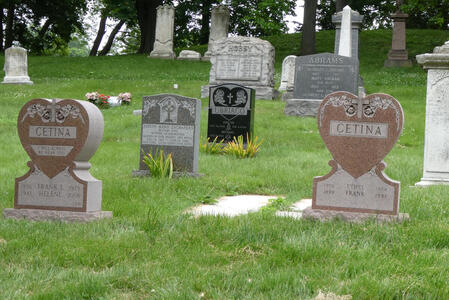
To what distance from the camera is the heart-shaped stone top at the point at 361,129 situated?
5.88 meters

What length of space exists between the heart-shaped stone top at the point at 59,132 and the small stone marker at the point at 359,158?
2.25 meters

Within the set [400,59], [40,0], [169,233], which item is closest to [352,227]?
[169,233]

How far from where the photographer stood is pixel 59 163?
20.2ft

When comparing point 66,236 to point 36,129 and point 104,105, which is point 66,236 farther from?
point 104,105

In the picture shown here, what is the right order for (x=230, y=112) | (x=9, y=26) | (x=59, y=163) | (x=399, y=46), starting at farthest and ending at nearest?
(x=9, y=26) < (x=399, y=46) < (x=230, y=112) < (x=59, y=163)

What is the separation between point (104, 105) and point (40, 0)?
24.3 metres

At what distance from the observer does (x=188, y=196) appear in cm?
755

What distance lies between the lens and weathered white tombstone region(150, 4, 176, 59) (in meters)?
31.2

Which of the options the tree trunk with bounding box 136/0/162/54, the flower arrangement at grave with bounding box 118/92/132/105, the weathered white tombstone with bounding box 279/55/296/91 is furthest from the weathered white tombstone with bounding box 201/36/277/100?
the tree trunk with bounding box 136/0/162/54

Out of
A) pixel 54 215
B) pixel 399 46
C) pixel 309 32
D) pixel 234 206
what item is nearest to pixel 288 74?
pixel 399 46

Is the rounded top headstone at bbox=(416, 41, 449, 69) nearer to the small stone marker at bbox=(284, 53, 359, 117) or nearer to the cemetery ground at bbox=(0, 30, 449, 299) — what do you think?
the cemetery ground at bbox=(0, 30, 449, 299)

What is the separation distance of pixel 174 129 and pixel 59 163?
3.41m

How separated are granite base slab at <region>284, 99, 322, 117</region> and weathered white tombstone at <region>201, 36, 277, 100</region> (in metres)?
2.66

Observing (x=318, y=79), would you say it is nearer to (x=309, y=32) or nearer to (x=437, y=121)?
(x=437, y=121)
